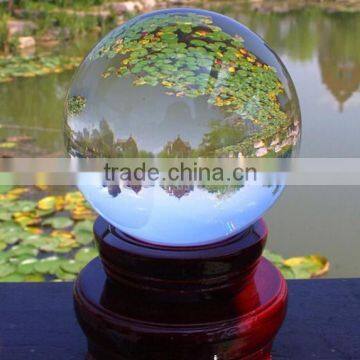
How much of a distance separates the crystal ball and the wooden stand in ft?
0.13

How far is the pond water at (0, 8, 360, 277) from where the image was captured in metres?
2.88

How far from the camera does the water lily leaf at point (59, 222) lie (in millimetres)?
2856

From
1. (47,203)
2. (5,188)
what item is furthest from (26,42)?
(47,203)

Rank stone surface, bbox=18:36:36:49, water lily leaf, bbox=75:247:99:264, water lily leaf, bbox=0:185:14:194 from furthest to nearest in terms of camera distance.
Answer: stone surface, bbox=18:36:36:49, water lily leaf, bbox=0:185:14:194, water lily leaf, bbox=75:247:99:264

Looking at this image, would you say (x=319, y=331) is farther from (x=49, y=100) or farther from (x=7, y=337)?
(x=49, y=100)

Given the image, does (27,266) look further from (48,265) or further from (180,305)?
(180,305)

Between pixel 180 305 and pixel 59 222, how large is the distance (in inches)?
71.8

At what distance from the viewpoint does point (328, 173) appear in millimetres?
3623

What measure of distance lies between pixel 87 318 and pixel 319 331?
556mm

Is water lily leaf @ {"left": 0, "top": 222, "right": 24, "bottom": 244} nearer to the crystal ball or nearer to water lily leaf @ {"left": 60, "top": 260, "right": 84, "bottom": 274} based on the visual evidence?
water lily leaf @ {"left": 60, "top": 260, "right": 84, "bottom": 274}

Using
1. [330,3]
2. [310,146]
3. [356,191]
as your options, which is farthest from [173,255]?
[330,3]

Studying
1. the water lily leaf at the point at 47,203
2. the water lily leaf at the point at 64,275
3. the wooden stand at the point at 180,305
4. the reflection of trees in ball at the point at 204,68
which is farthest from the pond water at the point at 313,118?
the reflection of trees in ball at the point at 204,68

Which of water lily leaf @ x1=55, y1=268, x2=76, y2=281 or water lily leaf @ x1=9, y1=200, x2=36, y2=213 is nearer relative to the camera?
water lily leaf @ x1=55, y1=268, x2=76, y2=281

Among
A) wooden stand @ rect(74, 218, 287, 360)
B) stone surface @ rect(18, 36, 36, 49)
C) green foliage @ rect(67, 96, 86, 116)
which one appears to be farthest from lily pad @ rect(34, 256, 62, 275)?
stone surface @ rect(18, 36, 36, 49)
